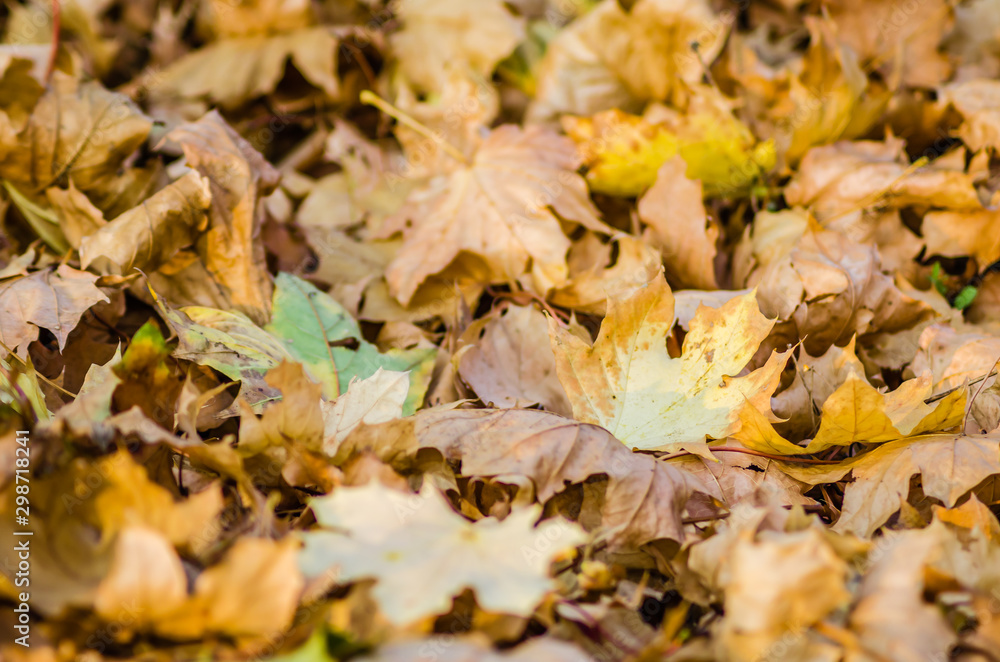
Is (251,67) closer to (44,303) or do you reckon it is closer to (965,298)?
(44,303)

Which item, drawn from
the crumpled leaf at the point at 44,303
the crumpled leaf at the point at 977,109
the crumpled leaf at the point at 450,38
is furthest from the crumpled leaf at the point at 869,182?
the crumpled leaf at the point at 44,303

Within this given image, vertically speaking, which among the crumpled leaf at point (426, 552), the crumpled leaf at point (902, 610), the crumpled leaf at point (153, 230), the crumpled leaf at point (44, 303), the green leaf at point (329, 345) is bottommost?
the green leaf at point (329, 345)

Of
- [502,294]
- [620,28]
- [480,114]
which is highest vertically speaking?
[620,28]

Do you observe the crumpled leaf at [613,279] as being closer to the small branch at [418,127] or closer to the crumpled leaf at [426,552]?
the small branch at [418,127]

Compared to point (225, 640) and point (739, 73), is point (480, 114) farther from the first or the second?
point (225, 640)

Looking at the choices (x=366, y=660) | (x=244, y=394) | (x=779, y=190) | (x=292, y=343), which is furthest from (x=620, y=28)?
(x=366, y=660)

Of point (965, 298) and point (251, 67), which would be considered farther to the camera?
point (251, 67)

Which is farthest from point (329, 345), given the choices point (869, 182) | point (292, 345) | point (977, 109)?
point (977, 109)
